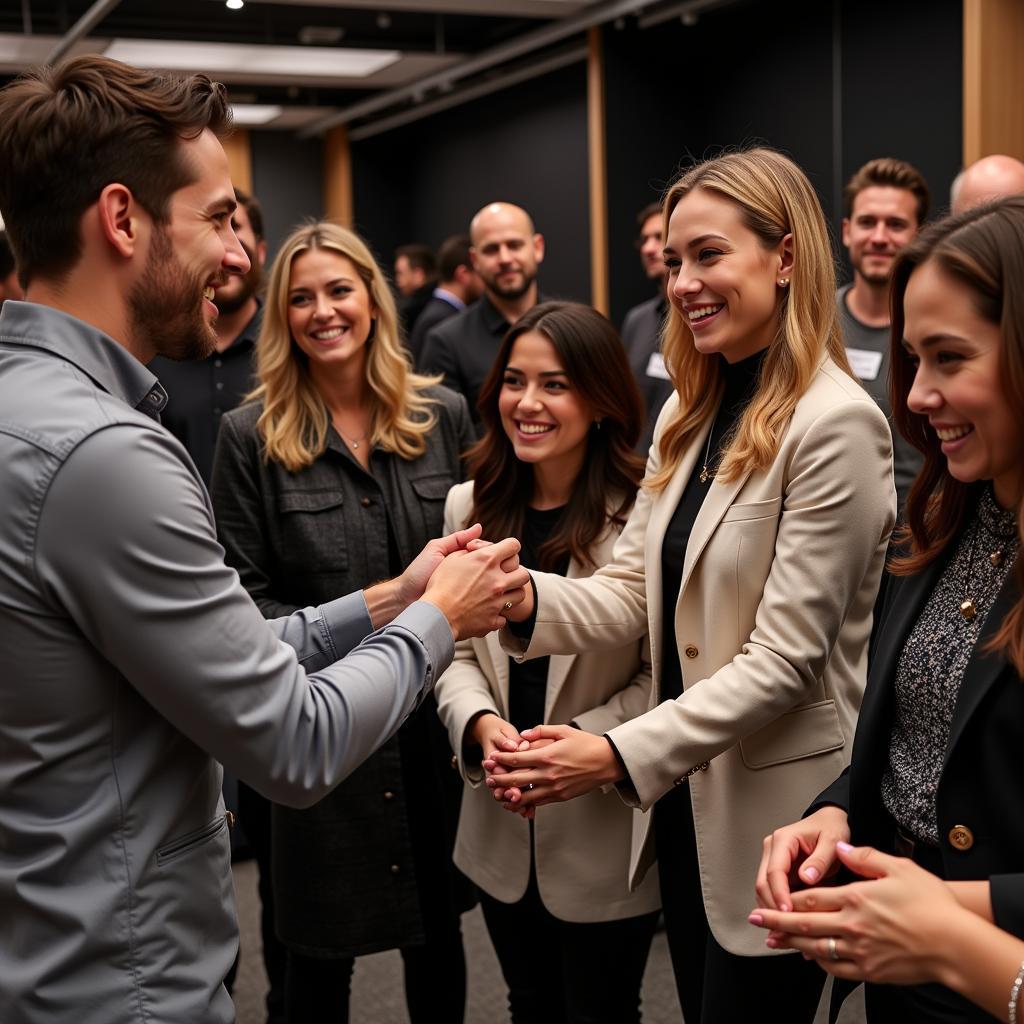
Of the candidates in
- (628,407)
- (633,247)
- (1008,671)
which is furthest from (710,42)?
(1008,671)

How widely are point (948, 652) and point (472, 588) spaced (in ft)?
2.07

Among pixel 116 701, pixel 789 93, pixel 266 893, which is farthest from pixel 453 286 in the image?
pixel 116 701

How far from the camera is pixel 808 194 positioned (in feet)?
6.35

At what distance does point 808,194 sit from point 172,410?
6.89 ft

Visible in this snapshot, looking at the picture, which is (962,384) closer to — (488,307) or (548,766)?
(548,766)

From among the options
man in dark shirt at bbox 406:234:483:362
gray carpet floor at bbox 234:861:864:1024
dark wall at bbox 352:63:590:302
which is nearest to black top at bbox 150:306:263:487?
gray carpet floor at bbox 234:861:864:1024

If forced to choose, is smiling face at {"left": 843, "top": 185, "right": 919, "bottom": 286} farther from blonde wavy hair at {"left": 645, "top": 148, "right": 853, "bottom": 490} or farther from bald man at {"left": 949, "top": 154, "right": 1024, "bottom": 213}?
blonde wavy hair at {"left": 645, "top": 148, "right": 853, "bottom": 490}

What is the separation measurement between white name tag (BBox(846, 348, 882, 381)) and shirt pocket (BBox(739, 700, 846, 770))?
2021 mm

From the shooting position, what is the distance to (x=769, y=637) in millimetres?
1817

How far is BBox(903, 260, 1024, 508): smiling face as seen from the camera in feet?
4.40

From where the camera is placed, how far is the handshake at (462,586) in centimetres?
166

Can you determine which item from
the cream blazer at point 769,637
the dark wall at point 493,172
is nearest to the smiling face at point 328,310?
the cream blazer at point 769,637

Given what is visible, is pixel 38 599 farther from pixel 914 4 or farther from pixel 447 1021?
pixel 914 4

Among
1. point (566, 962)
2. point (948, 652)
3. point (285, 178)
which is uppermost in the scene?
point (285, 178)
